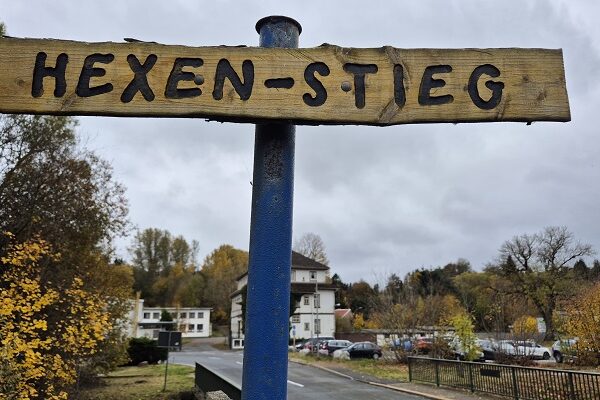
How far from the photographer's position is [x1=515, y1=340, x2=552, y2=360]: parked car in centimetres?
1940

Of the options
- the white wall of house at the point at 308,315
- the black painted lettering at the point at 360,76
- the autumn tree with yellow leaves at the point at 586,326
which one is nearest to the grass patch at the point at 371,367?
the autumn tree with yellow leaves at the point at 586,326

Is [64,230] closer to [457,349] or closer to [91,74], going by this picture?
[91,74]

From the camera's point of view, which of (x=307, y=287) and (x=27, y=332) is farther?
(x=307, y=287)

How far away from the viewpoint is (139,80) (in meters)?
2.28

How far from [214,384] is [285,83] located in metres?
10.4

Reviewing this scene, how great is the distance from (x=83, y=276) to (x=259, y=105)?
559 inches

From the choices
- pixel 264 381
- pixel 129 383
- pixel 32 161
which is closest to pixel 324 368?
pixel 129 383

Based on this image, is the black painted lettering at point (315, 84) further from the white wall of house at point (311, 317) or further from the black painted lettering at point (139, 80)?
the white wall of house at point (311, 317)

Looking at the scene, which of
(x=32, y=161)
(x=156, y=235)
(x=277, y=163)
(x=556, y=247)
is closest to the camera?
(x=277, y=163)

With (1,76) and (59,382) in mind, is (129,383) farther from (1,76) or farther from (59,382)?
(1,76)

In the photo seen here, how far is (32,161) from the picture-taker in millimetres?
15656

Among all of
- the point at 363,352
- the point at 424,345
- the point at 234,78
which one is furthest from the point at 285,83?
the point at 363,352

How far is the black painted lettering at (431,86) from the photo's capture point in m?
2.25

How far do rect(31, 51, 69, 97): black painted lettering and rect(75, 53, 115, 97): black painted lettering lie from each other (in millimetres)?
83
